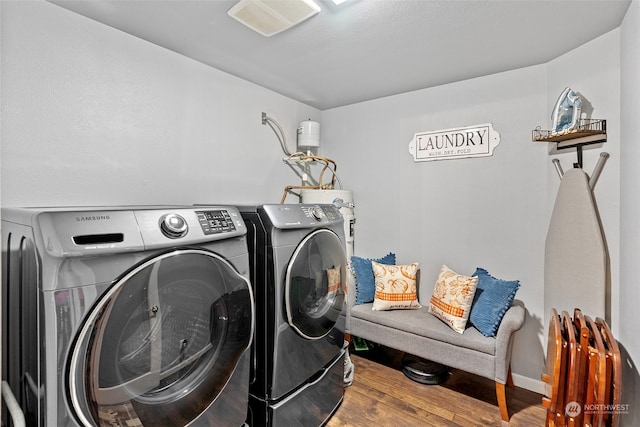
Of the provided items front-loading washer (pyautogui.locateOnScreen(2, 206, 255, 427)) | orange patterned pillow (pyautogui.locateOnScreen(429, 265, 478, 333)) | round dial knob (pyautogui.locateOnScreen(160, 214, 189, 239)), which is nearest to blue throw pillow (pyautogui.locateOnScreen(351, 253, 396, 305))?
orange patterned pillow (pyautogui.locateOnScreen(429, 265, 478, 333))

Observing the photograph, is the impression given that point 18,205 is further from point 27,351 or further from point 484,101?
point 484,101

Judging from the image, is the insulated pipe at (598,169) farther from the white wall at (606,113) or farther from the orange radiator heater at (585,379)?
the orange radiator heater at (585,379)

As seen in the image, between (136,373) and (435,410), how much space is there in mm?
1800

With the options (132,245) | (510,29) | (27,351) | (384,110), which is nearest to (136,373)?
(27,351)

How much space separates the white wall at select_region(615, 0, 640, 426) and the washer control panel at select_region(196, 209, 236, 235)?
1.81 metres

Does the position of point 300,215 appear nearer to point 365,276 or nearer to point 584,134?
point 365,276

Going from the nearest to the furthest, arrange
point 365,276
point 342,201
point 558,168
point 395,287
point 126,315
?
point 126,315, point 558,168, point 395,287, point 365,276, point 342,201

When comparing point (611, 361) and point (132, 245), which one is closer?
point (132, 245)

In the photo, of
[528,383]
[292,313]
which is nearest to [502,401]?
[528,383]

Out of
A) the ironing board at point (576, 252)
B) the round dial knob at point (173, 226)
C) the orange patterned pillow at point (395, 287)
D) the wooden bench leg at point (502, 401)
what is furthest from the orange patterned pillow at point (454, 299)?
the round dial knob at point (173, 226)

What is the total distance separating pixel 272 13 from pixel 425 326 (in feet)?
6.96

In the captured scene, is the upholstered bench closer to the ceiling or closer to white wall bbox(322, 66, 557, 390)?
white wall bbox(322, 66, 557, 390)

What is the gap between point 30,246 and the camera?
101 centimetres

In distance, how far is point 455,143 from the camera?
2572mm
